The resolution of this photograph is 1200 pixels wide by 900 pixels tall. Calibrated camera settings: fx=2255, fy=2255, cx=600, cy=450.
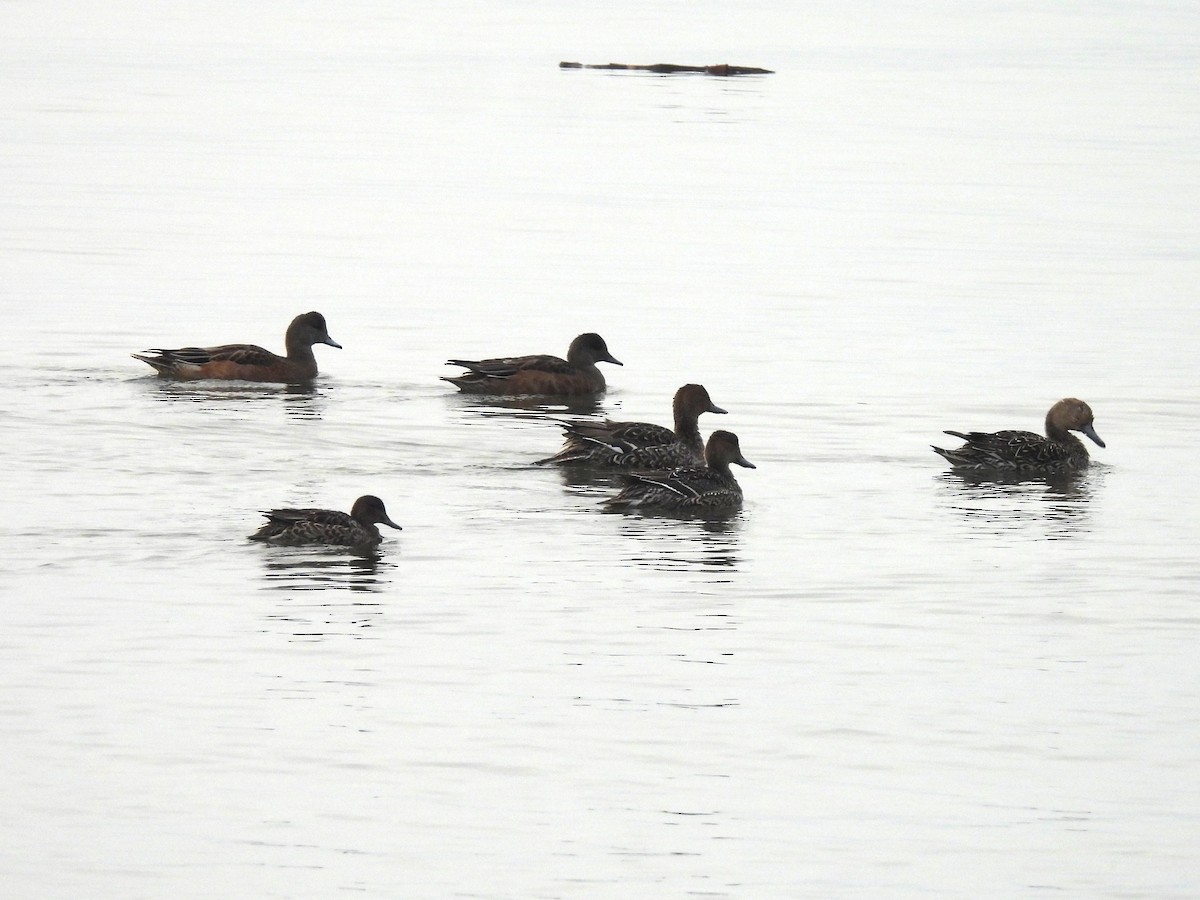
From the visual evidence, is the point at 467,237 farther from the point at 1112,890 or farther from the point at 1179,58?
the point at 1179,58

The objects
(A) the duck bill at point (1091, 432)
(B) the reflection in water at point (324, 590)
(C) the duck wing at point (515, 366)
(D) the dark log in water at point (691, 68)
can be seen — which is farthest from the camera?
(D) the dark log in water at point (691, 68)

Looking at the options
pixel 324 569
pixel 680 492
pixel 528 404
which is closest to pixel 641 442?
pixel 680 492

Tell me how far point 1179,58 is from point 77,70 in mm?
34214

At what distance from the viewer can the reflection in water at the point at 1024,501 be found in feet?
50.5

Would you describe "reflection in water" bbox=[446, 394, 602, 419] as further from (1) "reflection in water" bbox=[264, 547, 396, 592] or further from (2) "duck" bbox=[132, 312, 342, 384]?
(1) "reflection in water" bbox=[264, 547, 396, 592]

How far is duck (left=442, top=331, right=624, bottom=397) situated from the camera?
2033 centimetres

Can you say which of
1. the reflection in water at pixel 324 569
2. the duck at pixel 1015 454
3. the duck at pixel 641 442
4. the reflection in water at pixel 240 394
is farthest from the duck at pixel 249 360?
the reflection in water at pixel 324 569

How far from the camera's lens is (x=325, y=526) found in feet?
45.2

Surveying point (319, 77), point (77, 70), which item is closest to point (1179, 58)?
point (319, 77)

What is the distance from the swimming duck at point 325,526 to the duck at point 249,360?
6594 mm

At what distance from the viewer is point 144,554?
44.8ft

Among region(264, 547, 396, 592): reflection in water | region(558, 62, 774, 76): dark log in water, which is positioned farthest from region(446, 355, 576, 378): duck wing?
region(558, 62, 774, 76): dark log in water

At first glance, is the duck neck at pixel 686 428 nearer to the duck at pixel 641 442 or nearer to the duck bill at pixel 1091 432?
the duck at pixel 641 442

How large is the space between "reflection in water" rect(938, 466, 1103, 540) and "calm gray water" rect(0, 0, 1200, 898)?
2.4 inches
